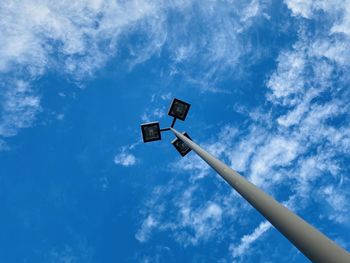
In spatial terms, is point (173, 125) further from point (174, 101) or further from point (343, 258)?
point (343, 258)

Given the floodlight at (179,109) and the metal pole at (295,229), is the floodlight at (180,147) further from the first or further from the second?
the metal pole at (295,229)

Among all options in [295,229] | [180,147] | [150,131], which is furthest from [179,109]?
[295,229]

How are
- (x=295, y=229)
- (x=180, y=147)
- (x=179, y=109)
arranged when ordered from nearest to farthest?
(x=295, y=229)
(x=179, y=109)
(x=180, y=147)

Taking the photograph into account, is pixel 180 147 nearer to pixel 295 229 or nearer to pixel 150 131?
pixel 150 131

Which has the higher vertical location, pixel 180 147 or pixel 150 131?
pixel 150 131

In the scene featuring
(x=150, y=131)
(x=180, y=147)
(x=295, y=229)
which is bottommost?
(x=295, y=229)

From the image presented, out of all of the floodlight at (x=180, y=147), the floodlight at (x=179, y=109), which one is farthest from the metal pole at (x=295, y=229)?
the floodlight at (x=180, y=147)

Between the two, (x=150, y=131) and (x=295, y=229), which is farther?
(x=150, y=131)

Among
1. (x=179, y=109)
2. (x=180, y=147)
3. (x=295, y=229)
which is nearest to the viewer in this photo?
(x=295, y=229)

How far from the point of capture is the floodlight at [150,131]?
39.1ft

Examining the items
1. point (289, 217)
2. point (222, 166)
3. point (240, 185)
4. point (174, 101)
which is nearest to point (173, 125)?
point (174, 101)

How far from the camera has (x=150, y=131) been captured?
12062 mm

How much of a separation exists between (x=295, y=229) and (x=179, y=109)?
9.12 m

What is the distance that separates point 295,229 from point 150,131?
9.20 metres
